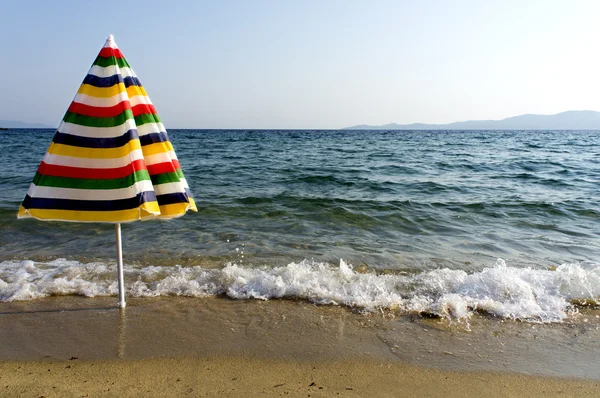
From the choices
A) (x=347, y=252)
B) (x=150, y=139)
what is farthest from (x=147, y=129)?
(x=347, y=252)

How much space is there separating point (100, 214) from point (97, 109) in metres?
0.78

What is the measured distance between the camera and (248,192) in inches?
446

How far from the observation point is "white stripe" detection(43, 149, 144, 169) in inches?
118

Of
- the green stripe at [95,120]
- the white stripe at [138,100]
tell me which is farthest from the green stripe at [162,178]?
the white stripe at [138,100]

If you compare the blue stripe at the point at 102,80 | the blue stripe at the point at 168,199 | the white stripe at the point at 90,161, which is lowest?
the blue stripe at the point at 168,199

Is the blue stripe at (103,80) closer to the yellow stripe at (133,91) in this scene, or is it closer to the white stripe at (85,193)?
the yellow stripe at (133,91)

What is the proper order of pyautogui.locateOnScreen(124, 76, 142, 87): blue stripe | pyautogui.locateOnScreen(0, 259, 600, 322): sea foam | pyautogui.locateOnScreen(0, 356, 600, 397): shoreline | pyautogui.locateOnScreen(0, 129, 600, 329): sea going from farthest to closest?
pyautogui.locateOnScreen(0, 129, 600, 329): sea → pyautogui.locateOnScreen(0, 259, 600, 322): sea foam → pyautogui.locateOnScreen(124, 76, 142, 87): blue stripe → pyautogui.locateOnScreen(0, 356, 600, 397): shoreline

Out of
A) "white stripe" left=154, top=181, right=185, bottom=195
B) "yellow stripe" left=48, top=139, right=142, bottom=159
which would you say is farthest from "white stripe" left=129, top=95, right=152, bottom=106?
"white stripe" left=154, top=181, right=185, bottom=195

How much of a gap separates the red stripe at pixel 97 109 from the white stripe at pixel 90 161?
0.33 meters

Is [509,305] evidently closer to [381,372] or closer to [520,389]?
[520,389]

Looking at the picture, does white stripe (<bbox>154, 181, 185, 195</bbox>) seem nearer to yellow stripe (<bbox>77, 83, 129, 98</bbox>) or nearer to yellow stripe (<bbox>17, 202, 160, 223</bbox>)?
yellow stripe (<bbox>17, 202, 160, 223</bbox>)

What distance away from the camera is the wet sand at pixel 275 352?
270 cm

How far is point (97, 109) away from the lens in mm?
3057

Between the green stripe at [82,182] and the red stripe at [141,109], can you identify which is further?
the red stripe at [141,109]
